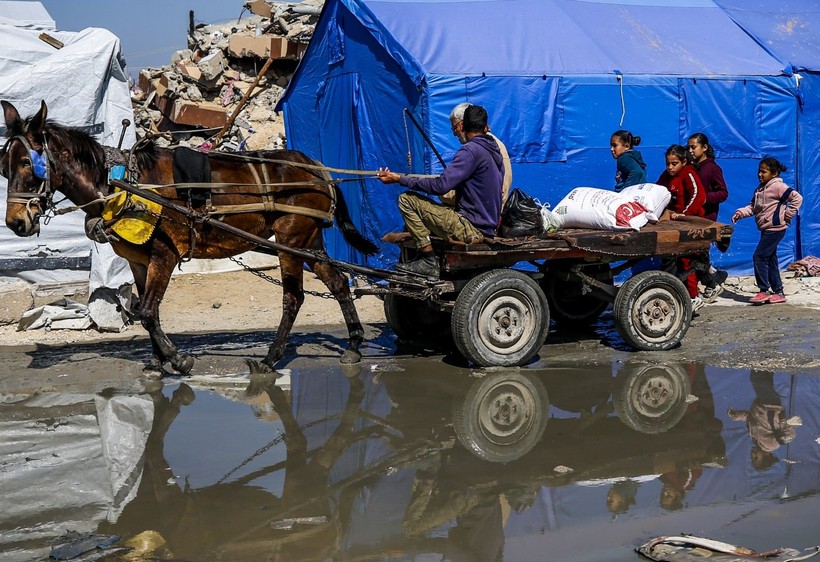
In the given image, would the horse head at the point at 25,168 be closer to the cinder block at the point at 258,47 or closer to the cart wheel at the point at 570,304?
the cart wheel at the point at 570,304

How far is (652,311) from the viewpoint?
855 centimetres

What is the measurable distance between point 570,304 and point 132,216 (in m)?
4.45

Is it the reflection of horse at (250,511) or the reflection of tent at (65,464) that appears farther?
the reflection of tent at (65,464)

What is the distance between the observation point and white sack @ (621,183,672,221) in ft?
28.1

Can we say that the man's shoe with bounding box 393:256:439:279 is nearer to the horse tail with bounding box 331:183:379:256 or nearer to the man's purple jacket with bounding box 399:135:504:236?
the man's purple jacket with bounding box 399:135:504:236

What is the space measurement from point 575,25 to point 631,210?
4621 mm

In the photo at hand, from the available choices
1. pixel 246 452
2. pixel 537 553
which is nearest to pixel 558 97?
pixel 246 452

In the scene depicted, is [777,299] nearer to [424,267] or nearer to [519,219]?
[519,219]

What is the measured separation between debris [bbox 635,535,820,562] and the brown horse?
4296 mm

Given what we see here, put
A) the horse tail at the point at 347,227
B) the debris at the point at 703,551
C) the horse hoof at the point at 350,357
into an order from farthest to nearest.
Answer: the horse tail at the point at 347,227
the horse hoof at the point at 350,357
the debris at the point at 703,551

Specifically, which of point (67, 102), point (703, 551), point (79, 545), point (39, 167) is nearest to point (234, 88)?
point (67, 102)

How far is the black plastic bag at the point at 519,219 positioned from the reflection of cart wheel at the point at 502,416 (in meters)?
1.22

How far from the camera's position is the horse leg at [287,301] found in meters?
8.16

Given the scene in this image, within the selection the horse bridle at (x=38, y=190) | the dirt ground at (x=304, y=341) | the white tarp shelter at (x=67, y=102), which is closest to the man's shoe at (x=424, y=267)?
the dirt ground at (x=304, y=341)
